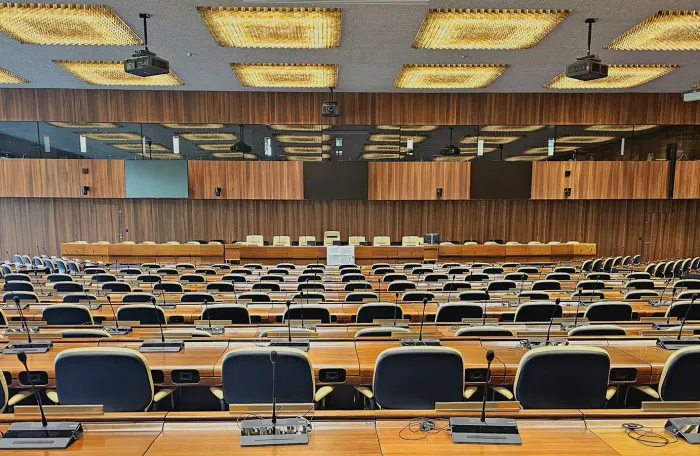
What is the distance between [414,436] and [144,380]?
179cm

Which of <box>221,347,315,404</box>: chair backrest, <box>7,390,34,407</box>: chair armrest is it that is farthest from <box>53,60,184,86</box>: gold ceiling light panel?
<box>221,347,315,404</box>: chair backrest

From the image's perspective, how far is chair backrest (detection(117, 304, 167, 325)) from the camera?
4516 millimetres

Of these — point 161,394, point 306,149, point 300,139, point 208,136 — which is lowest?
point 161,394

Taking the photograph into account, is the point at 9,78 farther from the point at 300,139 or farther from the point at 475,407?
the point at 475,407

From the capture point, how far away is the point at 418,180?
13266 millimetres

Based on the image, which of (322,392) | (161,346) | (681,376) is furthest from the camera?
(161,346)

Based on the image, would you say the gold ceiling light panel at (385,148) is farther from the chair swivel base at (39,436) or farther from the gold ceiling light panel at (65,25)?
the chair swivel base at (39,436)

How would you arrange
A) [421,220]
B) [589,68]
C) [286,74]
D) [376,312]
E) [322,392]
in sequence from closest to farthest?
[322,392], [376,312], [589,68], [286,74], [421,220]

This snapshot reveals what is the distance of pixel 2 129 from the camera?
42.2ft


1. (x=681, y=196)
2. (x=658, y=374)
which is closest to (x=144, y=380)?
(x=658, y=374)

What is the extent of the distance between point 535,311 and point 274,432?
384 cm

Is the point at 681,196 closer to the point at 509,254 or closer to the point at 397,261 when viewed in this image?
the point at 509,254

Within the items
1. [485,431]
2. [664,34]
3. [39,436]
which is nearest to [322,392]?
[485,431]

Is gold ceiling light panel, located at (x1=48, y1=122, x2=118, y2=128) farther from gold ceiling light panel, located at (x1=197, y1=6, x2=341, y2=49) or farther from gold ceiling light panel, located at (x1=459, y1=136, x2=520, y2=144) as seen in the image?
gold ceiling light panel, located at (x1=459, y1=136, x2=520, y2=144)
